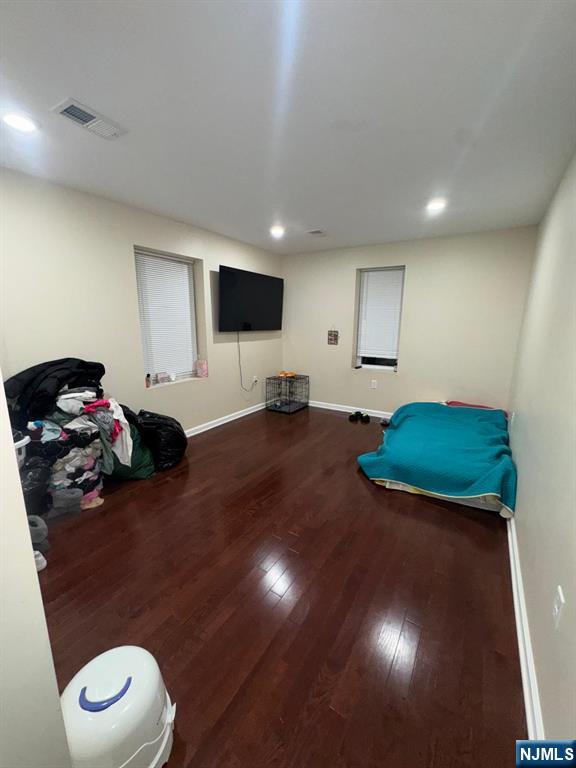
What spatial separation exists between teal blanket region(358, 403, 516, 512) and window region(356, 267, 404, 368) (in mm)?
1567

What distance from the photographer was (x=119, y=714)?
0.91 meters

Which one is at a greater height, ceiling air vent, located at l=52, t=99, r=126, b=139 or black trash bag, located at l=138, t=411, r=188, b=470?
ceiling air vent, located at l=52, t=99, r=126, b=139

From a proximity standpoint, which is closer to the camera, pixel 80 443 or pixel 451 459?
pixel 80 443

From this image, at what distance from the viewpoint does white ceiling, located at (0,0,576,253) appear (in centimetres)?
113

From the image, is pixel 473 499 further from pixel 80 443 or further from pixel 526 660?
pixel 80 443

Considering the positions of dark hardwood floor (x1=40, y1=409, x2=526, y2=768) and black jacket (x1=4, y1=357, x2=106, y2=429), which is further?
black jacket (x1=4, y1=357, x2=106, y2=429)

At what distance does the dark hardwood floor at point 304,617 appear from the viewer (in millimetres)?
1123

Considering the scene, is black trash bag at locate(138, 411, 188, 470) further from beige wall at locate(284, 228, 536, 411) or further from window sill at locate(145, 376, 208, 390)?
beige wall at locate(284, 228, 536, 411)

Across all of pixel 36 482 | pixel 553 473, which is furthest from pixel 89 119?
pixel 553 473

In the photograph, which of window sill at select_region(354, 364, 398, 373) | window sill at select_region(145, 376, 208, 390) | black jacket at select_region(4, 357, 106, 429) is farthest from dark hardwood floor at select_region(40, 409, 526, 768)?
window sill at select_region(354, 364, 398, 373)

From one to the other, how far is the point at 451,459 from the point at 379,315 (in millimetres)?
2665

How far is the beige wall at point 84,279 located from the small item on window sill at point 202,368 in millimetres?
100

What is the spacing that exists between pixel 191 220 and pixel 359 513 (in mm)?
3420

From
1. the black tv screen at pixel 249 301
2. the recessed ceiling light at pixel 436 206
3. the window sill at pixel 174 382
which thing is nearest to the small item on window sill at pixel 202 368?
the window sill at pixel 174 382
